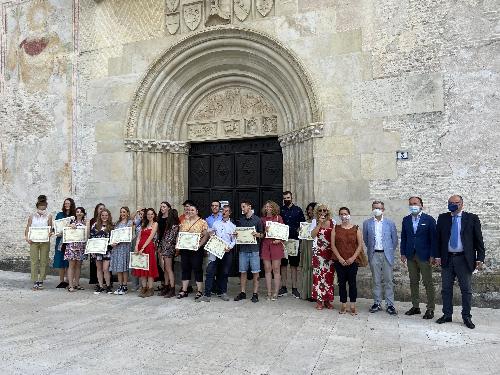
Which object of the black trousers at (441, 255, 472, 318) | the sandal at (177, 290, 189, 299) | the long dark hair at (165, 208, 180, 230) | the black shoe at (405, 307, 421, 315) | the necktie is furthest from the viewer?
the long dark hair at (165, 208, 180, 230)

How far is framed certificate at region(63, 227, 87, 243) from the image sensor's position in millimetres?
7988

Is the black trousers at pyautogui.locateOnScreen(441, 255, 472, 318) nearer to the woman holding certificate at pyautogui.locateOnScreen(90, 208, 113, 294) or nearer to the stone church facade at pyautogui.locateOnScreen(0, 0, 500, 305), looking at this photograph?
the stone church facade at pyautogui.locateOnScreen(0, 0, 500, 305)

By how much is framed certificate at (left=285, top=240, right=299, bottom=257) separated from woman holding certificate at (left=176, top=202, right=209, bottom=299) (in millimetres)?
1251

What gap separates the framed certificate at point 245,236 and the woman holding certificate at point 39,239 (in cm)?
360

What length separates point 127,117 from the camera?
919 cm

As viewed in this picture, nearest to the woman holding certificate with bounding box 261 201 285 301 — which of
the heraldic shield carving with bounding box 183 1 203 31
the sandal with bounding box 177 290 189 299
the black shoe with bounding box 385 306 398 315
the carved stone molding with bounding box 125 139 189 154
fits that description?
the sandal with bounding box 177 290 189 299

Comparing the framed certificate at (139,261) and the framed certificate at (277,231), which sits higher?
the framed certificate at (277,231)

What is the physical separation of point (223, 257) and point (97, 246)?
2151 mm

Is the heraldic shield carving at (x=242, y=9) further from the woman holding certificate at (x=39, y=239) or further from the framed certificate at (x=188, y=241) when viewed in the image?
the woman holding certificate at (x=39, y=239)

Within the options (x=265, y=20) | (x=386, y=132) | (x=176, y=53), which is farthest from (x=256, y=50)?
(x=386, y=132)

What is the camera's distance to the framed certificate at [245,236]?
7055 mm

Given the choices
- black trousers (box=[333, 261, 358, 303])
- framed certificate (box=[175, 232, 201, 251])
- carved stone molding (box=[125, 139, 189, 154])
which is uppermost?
carved stone molding (box=[125, 139, 189, 154])

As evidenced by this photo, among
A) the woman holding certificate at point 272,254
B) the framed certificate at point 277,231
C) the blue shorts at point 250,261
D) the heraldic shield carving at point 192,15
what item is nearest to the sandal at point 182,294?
the blue shorts at point 250,261

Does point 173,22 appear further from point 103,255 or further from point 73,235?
point 103,255
